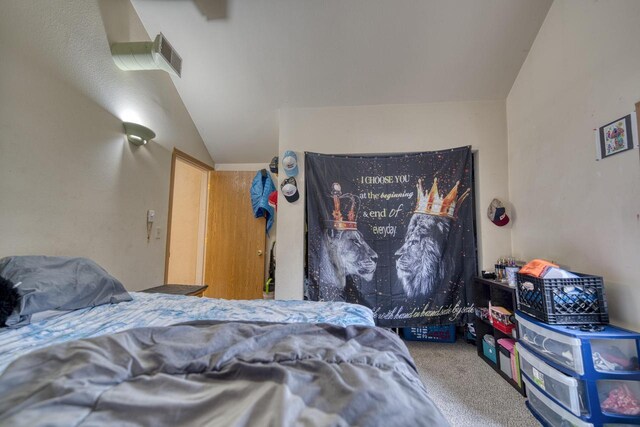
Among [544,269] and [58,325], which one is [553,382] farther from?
[58,325]

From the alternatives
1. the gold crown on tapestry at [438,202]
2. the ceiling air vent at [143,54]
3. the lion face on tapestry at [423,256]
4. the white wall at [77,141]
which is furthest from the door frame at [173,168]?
the gold crown on tapestry at [438,202]

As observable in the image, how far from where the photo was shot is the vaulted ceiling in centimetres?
198

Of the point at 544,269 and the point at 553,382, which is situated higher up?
the point at 544,269

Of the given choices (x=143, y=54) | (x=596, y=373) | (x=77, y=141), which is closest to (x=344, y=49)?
(x=143, y=54)

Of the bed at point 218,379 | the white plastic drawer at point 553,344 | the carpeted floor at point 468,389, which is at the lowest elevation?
the carpeted floor at point 468,389

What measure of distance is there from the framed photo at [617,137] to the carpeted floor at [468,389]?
66.8 inches

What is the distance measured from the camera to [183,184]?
3561 mm

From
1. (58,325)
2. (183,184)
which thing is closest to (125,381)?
(58,325)

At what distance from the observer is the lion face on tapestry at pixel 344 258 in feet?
8.08

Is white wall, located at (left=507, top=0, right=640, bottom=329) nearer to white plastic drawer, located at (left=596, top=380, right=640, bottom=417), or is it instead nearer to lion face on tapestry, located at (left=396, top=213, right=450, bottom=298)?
white plastic drawer, located at (left=596, top=380, right=640, bottom=417)

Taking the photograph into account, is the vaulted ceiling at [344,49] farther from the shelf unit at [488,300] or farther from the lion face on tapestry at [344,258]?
the shelf unit at [488,300]

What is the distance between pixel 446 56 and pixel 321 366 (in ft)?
8.69

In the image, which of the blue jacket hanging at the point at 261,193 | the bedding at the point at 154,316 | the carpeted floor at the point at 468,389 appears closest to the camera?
the bedding at the point at 154,316

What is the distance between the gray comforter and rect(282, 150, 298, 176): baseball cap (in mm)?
1891
